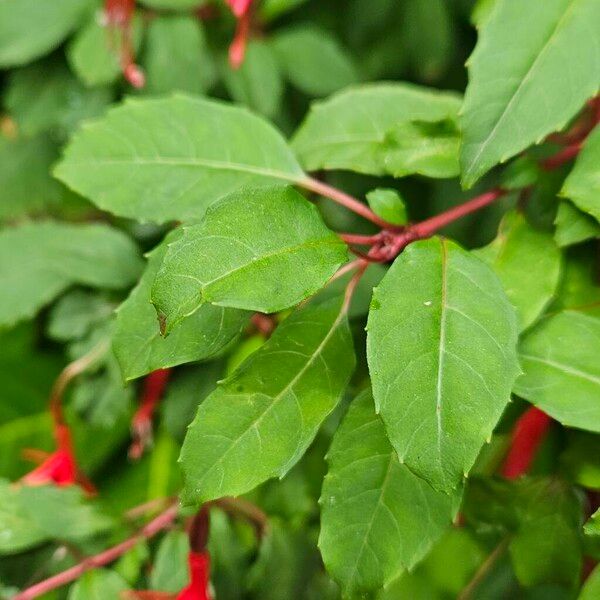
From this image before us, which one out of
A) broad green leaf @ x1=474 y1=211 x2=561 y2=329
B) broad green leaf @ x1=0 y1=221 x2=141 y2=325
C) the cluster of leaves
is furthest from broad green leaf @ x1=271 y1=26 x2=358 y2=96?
broad green leaf @ x1=474 y1=211 x2=561 y2=329

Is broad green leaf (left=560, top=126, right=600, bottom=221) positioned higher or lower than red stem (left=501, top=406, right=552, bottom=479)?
higher

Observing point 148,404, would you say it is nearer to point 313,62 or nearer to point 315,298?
point 315,298

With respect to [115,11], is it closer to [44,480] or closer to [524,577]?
[44,480]

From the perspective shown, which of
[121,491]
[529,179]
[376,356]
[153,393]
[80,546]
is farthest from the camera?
[121,491]

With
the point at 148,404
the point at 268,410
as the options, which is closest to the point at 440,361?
the point at 268,410

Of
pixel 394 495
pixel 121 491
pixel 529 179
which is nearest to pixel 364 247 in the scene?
pixel 529 179

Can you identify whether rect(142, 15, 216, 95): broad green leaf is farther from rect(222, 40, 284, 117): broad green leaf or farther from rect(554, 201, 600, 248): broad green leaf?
rect(554, 201, 600, 248): broad green leaf

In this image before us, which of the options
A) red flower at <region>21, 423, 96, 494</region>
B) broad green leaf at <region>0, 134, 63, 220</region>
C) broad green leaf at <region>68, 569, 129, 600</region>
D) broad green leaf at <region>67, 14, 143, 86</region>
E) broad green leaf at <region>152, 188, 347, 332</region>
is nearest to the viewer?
broad green leaf at <region>152, 188, 347, 332</region>

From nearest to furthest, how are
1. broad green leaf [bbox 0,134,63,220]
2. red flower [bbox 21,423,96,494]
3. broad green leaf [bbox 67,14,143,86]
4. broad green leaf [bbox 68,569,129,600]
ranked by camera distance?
broad green leaf [bbox 68,569,129,600]
red flower [bbox 21,423,96,494]
broad green leaf [bbox 67,14,143,86]
broad green leaf [bbox 0,134,63,220]
